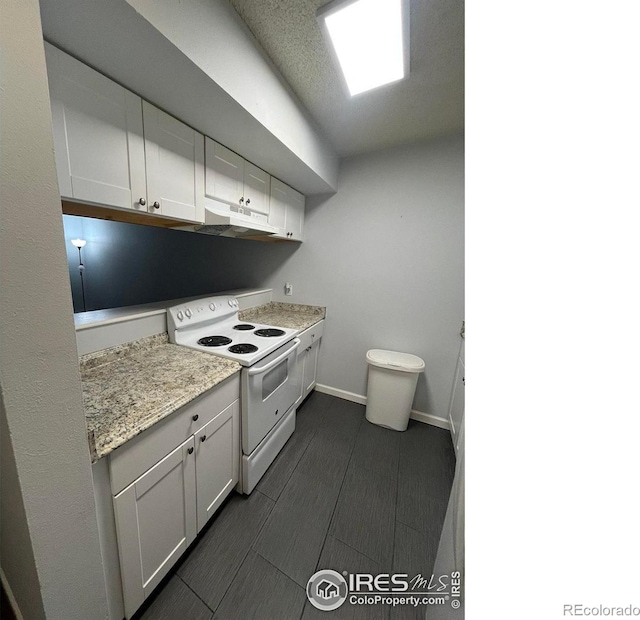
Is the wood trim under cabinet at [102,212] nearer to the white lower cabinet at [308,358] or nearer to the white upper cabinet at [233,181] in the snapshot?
the white upper cabinet at [233,181]

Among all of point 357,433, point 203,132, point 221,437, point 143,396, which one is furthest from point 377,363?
point 203,132

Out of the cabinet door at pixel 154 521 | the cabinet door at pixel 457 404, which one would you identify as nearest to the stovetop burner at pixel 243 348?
the cabinet door at pixel 154 521

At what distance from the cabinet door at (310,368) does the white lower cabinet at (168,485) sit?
102cm

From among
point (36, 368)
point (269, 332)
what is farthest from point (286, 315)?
point (36, 368)

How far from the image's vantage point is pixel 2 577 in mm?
741

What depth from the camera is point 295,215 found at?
2285 millimetres

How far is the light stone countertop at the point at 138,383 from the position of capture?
0.76 m

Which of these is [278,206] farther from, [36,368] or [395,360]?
[36,368]

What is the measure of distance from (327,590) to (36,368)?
1.40 meters

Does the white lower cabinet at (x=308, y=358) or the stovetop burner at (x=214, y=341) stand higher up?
the stovetop burner at (x=214, y=341)

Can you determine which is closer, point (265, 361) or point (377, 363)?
point (265, 361)

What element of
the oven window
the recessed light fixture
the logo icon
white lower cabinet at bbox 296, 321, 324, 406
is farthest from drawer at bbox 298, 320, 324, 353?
the recessed light fixture
